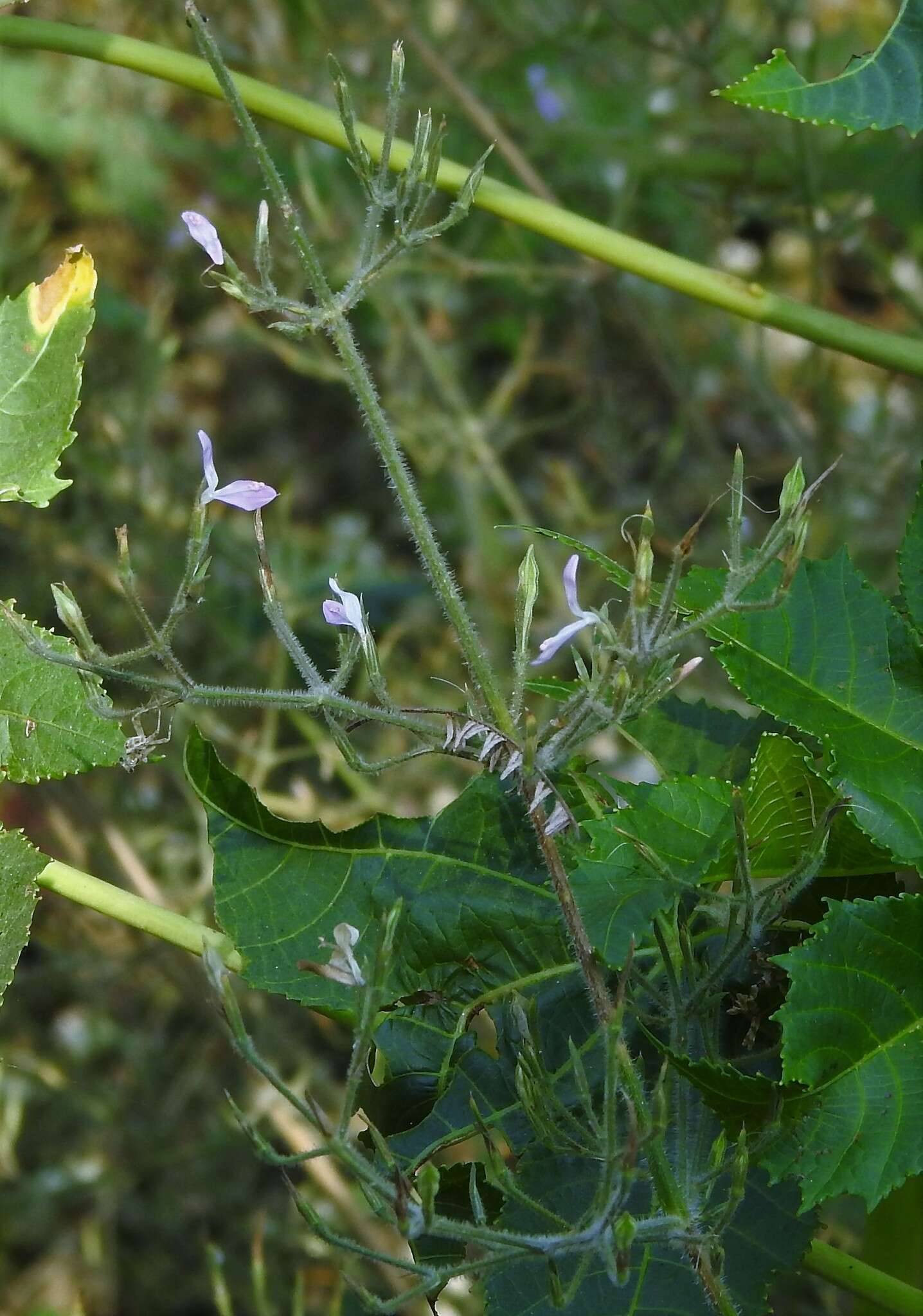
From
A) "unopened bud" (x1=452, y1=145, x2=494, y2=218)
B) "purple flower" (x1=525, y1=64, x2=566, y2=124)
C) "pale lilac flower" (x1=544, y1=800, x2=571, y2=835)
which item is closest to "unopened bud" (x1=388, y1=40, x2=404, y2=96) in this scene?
"unopened bud" (x1=452, y1=145, x2=494, y2=218)

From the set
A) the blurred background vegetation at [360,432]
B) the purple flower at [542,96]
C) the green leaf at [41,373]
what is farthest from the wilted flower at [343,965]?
the purple flower at [542,96]

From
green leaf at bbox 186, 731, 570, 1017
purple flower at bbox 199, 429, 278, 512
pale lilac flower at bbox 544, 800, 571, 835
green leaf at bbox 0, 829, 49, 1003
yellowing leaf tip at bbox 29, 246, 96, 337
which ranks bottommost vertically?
green leaf at bbox 0, 829, 49, 1003

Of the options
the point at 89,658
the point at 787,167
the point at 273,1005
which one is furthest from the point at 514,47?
the point at 89,658

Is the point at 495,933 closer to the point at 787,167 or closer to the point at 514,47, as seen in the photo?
the point at 787,167

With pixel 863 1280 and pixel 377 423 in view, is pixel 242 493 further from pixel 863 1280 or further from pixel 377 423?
pixel 863 1280

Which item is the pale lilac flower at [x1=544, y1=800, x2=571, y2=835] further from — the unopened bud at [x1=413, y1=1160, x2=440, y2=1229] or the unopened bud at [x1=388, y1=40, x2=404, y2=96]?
the unopened bud at [x1=388, y1=40, x2=404, y2=96]

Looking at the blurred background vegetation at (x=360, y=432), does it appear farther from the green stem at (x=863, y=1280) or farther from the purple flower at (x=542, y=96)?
the green stem at (x=863, y=1280)

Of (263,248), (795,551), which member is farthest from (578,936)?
(263,248)
